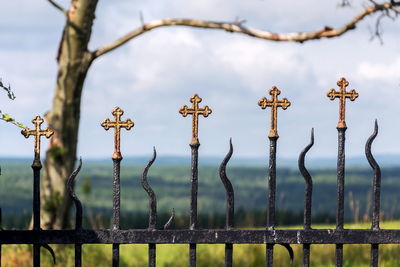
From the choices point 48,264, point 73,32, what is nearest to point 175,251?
point 48,264

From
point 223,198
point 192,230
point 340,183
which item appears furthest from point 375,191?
point 223,198

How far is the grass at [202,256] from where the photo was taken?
10.5 m

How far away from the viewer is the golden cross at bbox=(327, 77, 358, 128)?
6164mm

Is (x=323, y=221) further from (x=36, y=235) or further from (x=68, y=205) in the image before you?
(x=36, y=235)

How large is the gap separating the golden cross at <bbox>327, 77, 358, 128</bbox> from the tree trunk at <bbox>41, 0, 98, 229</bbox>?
5.29 meters

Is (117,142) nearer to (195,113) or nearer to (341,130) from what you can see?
(195,113)

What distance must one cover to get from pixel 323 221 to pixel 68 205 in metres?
6.39

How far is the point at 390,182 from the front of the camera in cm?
3425

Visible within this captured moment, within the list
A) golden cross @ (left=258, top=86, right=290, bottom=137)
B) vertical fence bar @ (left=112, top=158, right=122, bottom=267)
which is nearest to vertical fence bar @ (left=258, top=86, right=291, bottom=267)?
golden cross @ (left=258, top=86, right=290, bottom=137)

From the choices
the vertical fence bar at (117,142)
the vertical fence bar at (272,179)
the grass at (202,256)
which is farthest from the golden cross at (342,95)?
the grass at (202,256)

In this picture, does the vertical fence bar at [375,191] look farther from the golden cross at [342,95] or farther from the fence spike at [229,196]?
the fence spike at [229,196]

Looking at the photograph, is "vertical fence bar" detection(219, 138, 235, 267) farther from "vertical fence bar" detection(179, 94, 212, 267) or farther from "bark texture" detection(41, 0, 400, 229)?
"bark texture" detection(41, 0, 400, 229)

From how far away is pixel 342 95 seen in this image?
243 inches

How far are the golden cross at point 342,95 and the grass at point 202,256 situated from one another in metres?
4.59
